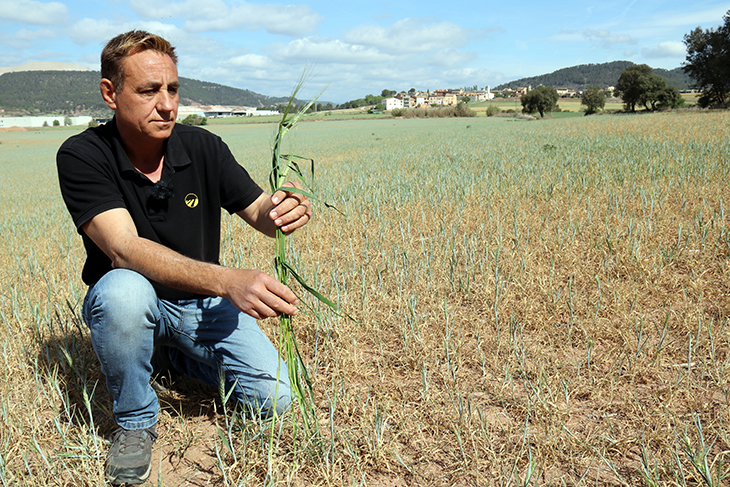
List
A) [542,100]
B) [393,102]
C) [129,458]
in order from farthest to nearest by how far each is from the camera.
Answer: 1. [393,102]
2. [542,100]
3. [129,458]

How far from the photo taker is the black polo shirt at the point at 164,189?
6.40 ft

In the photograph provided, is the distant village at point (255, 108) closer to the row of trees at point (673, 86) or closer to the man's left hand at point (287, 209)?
the row of trees at point (673, 86)

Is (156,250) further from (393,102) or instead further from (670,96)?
(393,102)

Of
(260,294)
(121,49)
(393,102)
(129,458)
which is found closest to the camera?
(260,294)

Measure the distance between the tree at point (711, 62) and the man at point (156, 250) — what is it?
46758 millimetres

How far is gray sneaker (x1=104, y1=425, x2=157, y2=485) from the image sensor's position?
163 centimetres

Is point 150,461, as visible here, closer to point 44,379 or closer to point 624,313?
point 44,379

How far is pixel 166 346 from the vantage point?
2.36 m

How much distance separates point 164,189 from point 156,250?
0.49 m

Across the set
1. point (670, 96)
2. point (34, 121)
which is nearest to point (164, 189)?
point (670, 96)

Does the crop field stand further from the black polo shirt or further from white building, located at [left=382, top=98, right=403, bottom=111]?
white building, located at [left=382, top=98, right=403, bottom=111]

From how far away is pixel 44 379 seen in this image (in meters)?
2.42

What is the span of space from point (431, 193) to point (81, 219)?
4.36 metres

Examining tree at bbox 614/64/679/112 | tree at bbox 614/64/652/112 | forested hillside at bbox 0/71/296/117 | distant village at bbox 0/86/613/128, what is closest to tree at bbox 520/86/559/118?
tree at bbox 614/64/652/112
